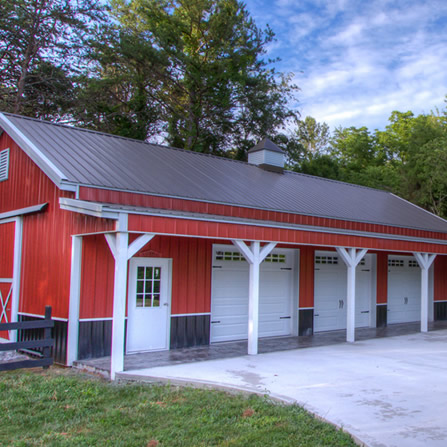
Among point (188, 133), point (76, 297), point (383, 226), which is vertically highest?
point (188, 133)

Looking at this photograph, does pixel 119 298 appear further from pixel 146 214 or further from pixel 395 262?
pixel 395 262

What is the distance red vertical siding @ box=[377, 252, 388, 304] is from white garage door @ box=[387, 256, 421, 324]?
1.11 ft

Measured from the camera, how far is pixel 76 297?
26.6 ft

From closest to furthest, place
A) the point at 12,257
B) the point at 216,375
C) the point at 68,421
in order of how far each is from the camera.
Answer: the point at 68,421 < the point at 216,375 < the point at 12,257

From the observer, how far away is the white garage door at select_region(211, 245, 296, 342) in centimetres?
1024

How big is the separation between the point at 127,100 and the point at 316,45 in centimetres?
946

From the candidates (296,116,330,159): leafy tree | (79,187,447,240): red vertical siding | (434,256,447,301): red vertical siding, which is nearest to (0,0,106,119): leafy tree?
(79,187,447,240): red vertical siding

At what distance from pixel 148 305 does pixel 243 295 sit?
2454 millimetres

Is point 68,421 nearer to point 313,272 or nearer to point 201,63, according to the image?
point 313,272

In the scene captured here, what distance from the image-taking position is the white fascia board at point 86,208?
7.13 m

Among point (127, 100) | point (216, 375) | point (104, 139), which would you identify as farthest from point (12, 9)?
point (216, 375)


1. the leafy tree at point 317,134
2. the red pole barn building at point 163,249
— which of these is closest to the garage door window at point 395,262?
the red pole barn building at point 163,249

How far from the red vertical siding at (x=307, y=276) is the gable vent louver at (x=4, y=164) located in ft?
22.2

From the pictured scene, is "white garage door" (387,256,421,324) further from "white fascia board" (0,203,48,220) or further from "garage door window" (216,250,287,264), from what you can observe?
"white fascia board" (0,203,48,220)
